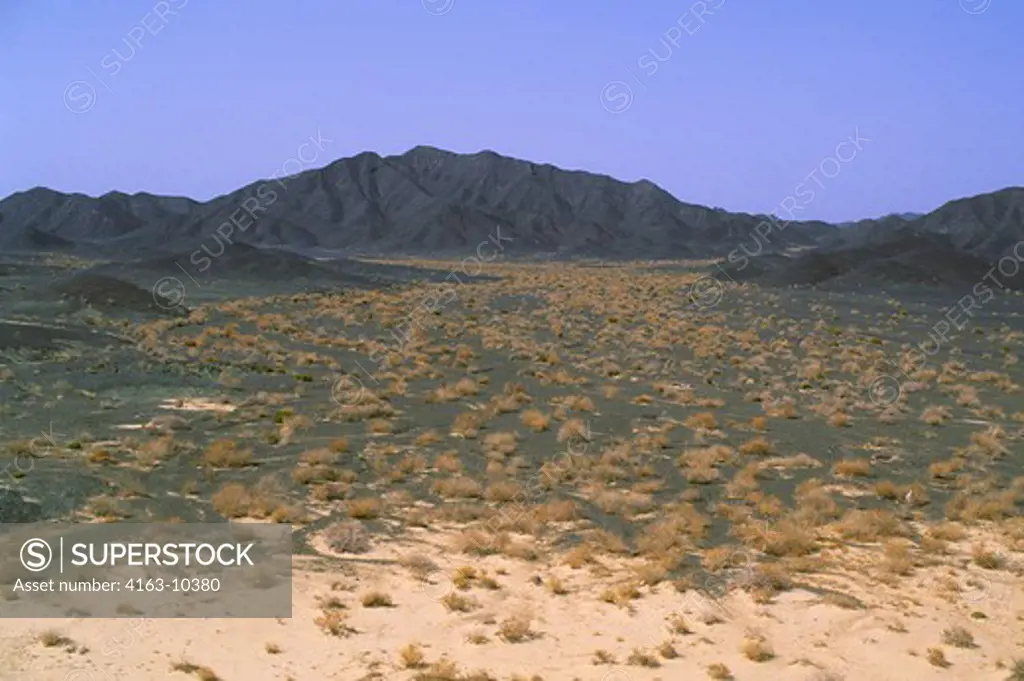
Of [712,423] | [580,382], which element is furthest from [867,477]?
[580,382]

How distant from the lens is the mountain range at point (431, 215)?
14000 centimetres

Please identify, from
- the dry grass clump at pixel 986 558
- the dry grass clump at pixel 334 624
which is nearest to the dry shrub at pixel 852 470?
the dry grass clump at pixel 986 558

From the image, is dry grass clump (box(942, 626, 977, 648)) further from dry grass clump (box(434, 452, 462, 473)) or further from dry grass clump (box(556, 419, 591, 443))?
dry grass clump (box(556, 419, 591, 443))

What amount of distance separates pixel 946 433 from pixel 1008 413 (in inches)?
147

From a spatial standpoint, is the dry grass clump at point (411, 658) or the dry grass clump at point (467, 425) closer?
the dry grass clump at point (411, 658)

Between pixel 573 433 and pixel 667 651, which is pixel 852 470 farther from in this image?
pixel 667 651

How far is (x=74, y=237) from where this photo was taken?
504 feet

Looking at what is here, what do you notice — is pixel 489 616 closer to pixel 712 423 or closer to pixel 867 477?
pixel 867 477

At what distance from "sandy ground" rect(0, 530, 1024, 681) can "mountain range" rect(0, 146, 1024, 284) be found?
118737 millimetres

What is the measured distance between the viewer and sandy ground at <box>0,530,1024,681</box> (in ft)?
26.9

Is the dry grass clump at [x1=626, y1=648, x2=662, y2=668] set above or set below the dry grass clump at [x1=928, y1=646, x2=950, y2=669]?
below

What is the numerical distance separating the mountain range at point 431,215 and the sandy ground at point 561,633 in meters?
119

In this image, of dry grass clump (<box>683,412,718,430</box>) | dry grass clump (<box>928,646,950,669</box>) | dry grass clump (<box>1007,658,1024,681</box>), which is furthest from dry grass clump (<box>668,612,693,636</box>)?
dry grass clump (<box>683,412,718,430</box>)

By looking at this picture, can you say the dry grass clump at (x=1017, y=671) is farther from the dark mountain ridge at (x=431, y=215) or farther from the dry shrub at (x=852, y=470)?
the dark mountain ridge at (x=431, y=215)
